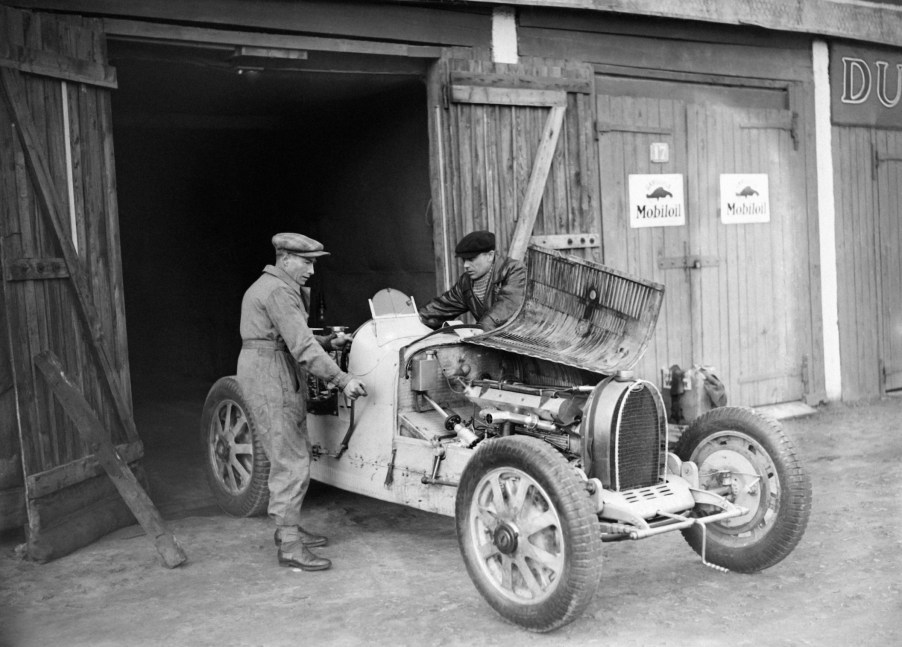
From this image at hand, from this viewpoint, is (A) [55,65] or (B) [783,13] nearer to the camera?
(A) [55,65]

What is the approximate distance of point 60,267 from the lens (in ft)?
19.0

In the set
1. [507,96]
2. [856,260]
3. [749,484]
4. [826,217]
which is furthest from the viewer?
[856,260]

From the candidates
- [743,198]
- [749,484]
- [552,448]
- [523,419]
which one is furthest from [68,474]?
[743,198]

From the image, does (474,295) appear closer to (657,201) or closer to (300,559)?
(300,559)

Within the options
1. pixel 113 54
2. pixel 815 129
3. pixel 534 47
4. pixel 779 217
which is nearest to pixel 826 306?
pixel 779 217

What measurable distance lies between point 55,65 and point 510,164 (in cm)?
340

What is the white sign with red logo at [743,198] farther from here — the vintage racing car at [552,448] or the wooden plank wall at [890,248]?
the vintage racing car at [552,448]

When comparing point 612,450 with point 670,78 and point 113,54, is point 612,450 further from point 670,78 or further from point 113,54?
point 670,78

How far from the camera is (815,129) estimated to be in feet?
31.9

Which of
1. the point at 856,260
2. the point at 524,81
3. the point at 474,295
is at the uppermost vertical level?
the point at 524,81

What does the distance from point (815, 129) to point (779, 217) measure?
99cm

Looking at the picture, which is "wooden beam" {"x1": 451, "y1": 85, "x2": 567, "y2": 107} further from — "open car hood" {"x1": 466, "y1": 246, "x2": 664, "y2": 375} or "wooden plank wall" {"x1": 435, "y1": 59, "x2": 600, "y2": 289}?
"open car hood" {"x1": 466, "y1": 246, "x2": 664, "y2": 375}

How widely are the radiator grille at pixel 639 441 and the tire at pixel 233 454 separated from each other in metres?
2.39

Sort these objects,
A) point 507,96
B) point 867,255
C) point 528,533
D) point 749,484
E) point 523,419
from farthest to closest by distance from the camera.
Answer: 1. point 867,255
2. point 507,96
3. point 523,419
4. point 749,484
5. point 528,533
